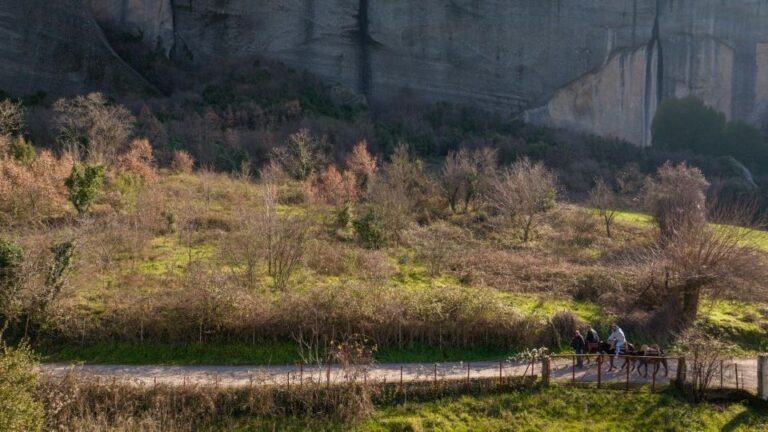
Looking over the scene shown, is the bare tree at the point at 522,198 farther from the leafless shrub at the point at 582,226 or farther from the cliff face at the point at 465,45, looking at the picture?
the cliff face at the point at 465,45

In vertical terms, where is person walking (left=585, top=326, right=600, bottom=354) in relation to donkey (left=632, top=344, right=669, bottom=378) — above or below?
above

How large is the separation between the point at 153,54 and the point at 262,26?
7494 mm

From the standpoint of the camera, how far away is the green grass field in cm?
1245

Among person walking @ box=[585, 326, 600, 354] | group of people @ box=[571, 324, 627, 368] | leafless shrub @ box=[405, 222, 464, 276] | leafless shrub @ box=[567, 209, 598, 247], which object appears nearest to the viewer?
group of people @ box=[571, 324, 627, 368]

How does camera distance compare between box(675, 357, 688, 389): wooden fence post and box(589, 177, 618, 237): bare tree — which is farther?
box(589, 177, 618, 237): bare tree

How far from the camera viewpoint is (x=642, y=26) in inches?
1790

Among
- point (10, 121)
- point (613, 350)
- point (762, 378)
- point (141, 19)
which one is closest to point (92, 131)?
point (10, 121)

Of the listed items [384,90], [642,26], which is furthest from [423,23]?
[642,26]

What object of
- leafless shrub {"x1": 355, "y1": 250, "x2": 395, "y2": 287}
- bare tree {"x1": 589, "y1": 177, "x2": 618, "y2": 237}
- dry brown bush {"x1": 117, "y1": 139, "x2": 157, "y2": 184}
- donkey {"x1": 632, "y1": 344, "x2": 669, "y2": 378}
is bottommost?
donkey {"x1": 632, "y1": 344, "x2": 669, "y2": 378}

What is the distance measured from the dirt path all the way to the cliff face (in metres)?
31.4

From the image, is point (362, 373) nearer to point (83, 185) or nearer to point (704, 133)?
point (83, 185)

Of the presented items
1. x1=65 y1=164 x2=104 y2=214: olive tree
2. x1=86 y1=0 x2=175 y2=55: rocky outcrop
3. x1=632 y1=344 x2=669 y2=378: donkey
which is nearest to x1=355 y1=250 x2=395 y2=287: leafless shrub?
x1=632 y1=344 x2=669 y2=378: donkey

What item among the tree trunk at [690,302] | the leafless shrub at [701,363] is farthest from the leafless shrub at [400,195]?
the leafless shrub at [701,363]

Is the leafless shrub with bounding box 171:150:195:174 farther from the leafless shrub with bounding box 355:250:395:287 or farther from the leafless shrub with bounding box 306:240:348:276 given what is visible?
the leafless shrub with bounding box 355:250:395:287
